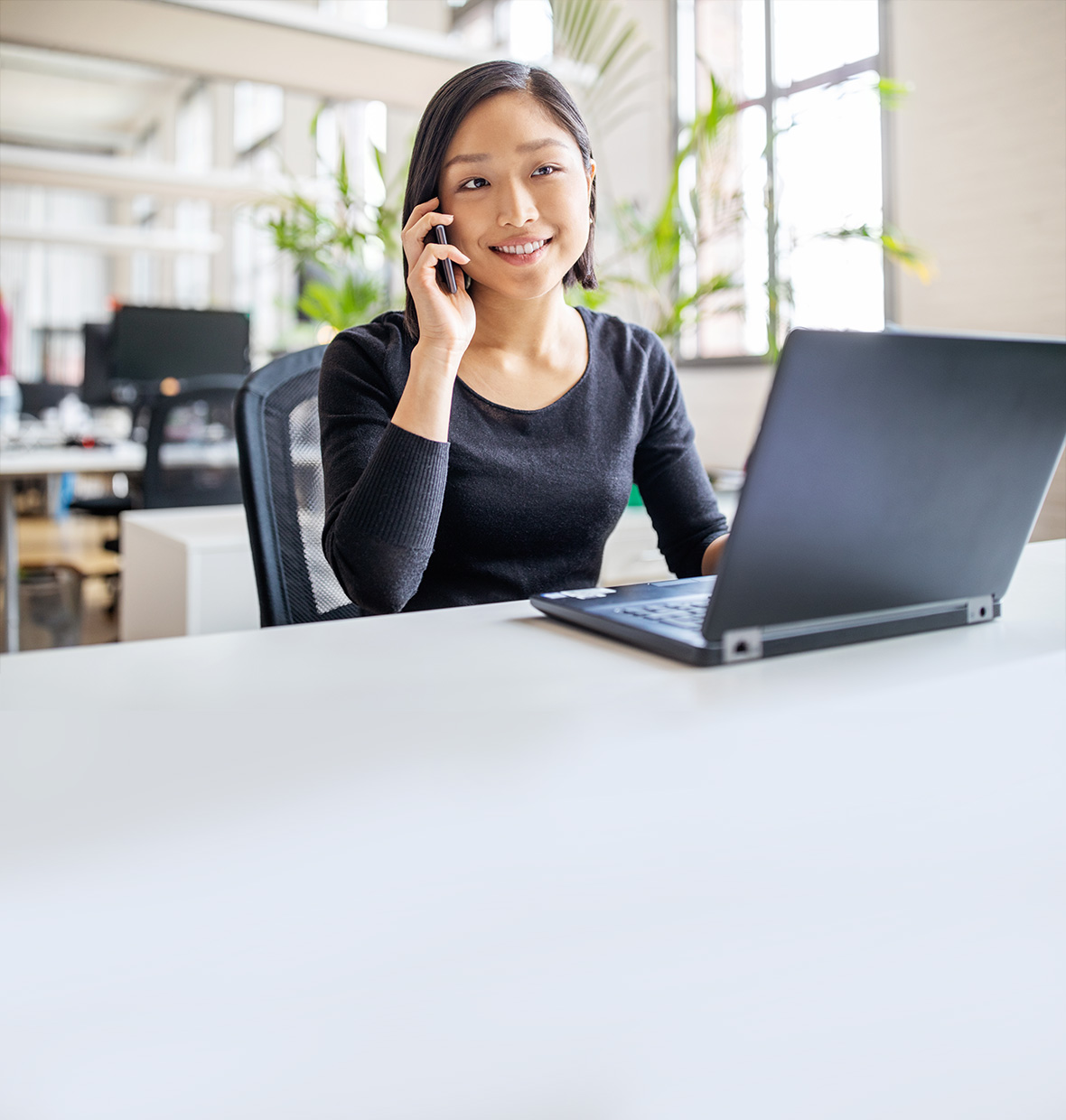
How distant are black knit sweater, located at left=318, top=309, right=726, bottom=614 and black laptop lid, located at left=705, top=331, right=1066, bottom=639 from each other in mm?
479

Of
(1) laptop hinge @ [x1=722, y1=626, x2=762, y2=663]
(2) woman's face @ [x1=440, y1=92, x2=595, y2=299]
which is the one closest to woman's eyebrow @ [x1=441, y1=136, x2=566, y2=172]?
(2) woman's face @ [x1=440, y1=92, x2=595, y2=299]

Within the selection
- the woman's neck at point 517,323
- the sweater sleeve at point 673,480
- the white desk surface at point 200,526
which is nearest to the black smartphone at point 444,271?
the woman's neck at point 517,323

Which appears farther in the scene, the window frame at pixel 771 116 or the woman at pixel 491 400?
the window frame at pixel 771 116

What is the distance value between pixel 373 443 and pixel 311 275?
456 centimetres

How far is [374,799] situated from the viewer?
1.54 ft

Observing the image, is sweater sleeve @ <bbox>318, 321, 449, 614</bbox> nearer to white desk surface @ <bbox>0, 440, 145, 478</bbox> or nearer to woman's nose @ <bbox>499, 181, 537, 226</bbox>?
woman's nose @ <bbox>499, 181, 537, 226</bbox>

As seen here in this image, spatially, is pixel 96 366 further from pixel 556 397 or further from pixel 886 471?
pixel 886 471

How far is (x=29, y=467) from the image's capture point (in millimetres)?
3242

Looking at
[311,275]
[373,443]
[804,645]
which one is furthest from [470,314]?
[311,275]

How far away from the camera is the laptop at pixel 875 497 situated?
63 centimetres

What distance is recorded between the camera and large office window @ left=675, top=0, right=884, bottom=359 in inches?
135

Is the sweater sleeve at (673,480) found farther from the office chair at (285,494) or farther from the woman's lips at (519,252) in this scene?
the office chair at (285,494)

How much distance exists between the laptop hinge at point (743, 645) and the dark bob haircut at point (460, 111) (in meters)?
0.68

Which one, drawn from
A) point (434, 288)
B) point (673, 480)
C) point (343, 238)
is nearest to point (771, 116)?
point (343, 238)
